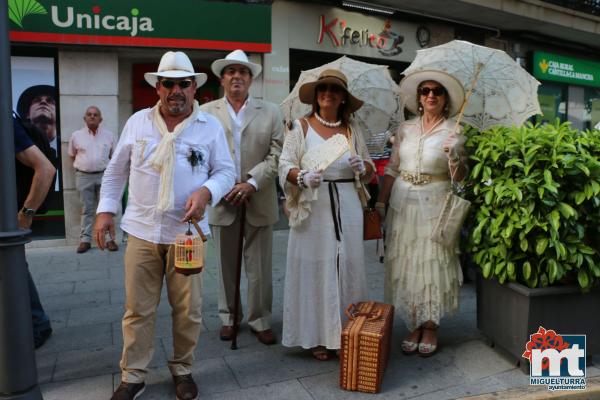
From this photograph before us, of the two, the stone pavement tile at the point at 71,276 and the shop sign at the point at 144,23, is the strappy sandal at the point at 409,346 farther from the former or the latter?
the shop sign at the point at 144,23

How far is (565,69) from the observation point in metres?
14.8

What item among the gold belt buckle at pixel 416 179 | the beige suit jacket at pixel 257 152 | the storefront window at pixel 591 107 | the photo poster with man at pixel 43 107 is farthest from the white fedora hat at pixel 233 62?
the storefront window at pixel 591 107

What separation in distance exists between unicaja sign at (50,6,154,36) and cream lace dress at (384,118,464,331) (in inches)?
215

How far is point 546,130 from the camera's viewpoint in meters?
3.64

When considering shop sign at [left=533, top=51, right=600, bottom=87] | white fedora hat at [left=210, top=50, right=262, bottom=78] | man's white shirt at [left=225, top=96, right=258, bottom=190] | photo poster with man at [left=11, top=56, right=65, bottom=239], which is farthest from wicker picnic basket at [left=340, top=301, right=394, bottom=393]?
shop sign at [left=533, top=51, right=600, bottom=87]

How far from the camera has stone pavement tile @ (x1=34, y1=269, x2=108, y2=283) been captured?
6176mm

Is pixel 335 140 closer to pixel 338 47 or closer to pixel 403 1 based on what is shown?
pixel 338 47

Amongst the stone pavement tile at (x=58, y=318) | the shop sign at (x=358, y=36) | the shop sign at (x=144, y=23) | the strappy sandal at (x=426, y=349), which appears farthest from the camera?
the shop sign at (x=358, y=36)

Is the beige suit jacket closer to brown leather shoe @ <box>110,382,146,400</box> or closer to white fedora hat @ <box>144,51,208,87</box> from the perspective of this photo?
white fedora hat @ <box>144,51,208,87</box>

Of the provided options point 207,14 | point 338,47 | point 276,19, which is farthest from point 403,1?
point 207,14

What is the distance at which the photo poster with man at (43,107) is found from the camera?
7.81m

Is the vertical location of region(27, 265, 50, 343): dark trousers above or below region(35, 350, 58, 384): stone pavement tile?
above

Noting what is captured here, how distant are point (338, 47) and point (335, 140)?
23.6 feet

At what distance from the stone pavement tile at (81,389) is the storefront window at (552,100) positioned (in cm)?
1399
